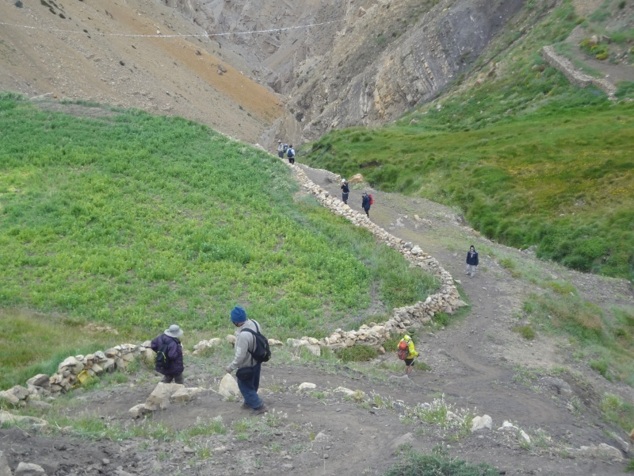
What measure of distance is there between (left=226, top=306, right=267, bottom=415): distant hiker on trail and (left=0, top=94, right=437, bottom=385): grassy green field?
5.72 meters

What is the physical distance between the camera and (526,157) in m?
42.7

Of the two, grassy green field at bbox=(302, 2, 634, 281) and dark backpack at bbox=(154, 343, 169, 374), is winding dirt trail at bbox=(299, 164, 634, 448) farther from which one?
dark backpack at bbox=(154, 343, 169, 374)

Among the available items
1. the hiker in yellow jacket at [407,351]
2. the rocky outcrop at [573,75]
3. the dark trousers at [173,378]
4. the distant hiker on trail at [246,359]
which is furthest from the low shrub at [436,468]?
the rocky outcrop at [573,75]

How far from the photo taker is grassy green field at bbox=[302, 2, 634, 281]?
111 ft

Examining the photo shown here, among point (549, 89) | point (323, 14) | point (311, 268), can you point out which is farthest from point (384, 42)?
point (311, 268)

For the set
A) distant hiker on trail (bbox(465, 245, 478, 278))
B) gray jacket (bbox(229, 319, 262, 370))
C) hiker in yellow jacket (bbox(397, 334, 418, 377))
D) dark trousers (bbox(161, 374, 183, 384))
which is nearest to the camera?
gray jacket (bbox(229, 319, 262, 370))

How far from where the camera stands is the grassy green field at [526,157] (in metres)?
33.8

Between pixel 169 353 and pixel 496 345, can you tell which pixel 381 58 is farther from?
pixel 169 353

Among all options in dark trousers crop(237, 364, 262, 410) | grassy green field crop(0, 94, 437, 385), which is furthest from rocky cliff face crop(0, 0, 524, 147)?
dark trousers crop(237, 364, 262, 410)

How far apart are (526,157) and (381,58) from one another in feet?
130

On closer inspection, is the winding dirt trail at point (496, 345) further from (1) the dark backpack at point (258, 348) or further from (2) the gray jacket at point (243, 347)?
(2) the gray jacket at point (243, 347)

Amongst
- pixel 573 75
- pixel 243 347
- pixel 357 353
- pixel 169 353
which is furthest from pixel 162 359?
pixel 573 75

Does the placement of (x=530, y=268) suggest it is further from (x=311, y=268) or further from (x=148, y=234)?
(x=148, y=234)

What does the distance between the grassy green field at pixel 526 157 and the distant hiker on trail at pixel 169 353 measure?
916 inches
